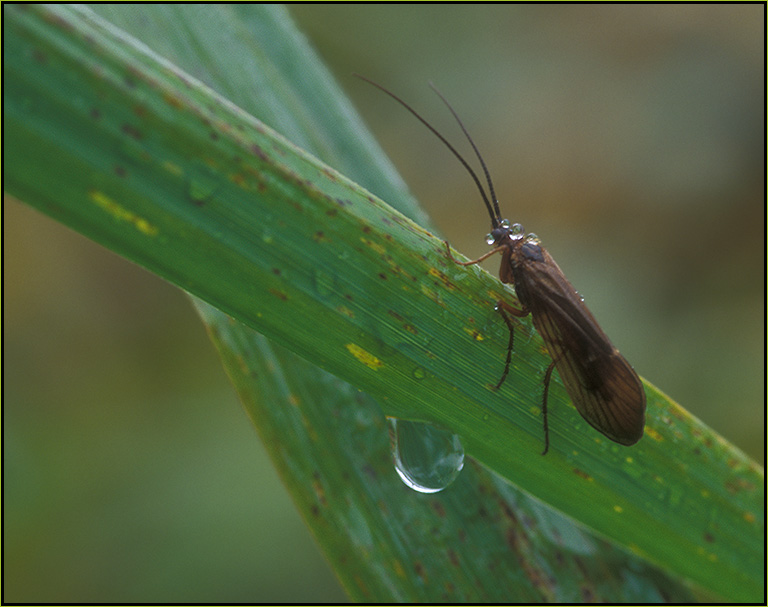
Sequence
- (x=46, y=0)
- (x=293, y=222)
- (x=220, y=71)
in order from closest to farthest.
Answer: (x=46, y=0), (x=293, y=222), (x=220, y=71)

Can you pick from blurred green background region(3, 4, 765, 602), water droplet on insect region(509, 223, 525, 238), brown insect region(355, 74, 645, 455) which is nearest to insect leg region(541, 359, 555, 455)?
brown insect region(355, 74, 645, 455)

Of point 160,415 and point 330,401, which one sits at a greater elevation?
point 160,415

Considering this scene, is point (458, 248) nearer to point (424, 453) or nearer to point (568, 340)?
point (568, 340)

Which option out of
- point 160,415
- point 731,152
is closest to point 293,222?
point 160,415

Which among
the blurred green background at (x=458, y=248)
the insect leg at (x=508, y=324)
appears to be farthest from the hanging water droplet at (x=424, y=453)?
the blurred green background at (x=458, y=248)

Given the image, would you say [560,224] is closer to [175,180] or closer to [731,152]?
[731,152]

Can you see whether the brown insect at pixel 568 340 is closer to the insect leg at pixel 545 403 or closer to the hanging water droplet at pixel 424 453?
the insect leg at pixel 545 403

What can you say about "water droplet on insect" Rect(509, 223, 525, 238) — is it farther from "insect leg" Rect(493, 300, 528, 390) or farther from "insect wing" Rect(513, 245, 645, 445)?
"insect leg" Rect(493, 300, 528, 390)
